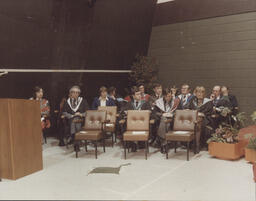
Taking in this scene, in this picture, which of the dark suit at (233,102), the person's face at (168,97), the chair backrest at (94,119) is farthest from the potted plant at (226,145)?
the dark suit at (233,102)

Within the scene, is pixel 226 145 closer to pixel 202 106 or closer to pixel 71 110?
pixel 202 106

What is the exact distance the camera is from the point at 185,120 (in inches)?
239

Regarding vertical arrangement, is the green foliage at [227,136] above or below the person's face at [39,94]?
below

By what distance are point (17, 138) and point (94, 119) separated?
2.30 meters

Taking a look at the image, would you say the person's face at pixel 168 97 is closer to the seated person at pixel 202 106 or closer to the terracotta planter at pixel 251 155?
the seated person at pixel 202 106

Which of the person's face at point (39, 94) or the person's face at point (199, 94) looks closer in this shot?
the person's face at point (199, 94)

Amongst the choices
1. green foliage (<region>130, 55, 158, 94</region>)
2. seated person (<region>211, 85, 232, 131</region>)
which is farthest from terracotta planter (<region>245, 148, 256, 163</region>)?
green foliage (<region>130, 55, 158, 94</region>)

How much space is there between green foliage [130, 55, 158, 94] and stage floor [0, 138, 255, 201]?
3952 mm

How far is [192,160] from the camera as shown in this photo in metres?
5.41

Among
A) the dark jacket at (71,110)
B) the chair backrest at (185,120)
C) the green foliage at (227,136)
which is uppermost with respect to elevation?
the dark jacket at (71,110)

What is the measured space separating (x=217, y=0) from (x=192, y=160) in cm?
518

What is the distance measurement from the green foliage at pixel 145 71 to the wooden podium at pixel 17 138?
5154mm

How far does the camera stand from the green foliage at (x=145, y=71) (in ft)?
30.6

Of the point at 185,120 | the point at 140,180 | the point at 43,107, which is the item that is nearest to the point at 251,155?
the point at 185,120
